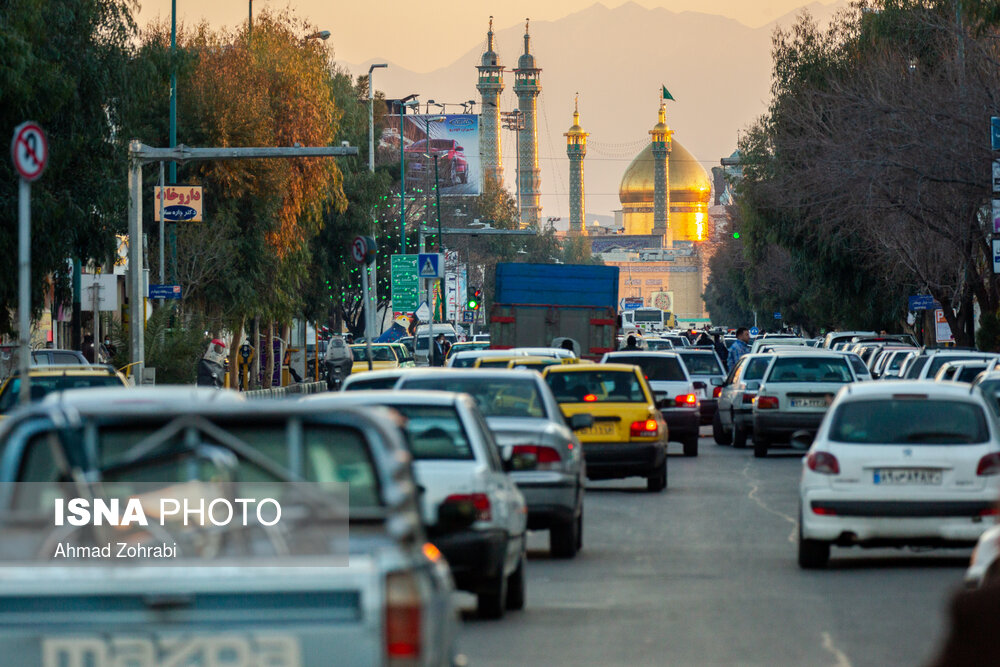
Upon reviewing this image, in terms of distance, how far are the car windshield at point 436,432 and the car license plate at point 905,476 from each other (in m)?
3.85

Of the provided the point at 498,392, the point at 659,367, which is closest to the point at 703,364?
the point at 659,367

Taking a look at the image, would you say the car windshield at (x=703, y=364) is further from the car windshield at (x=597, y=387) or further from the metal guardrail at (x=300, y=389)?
the metal guardrail at (x=300, y=389)

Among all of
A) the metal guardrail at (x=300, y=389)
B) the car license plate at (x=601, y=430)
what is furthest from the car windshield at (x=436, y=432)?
the metal guardrail at (x=300, y=389)

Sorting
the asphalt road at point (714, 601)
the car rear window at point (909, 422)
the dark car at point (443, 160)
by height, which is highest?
the dark car at point (443, 160)

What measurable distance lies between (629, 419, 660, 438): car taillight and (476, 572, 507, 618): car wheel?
9.66 metres

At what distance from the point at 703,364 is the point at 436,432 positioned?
85.3ft

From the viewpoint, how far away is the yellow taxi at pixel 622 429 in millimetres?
20484

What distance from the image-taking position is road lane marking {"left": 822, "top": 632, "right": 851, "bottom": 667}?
925 cm

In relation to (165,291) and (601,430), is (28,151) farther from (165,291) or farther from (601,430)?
(165,291)

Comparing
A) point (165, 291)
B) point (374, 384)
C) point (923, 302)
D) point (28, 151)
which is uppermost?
point (28, 151)

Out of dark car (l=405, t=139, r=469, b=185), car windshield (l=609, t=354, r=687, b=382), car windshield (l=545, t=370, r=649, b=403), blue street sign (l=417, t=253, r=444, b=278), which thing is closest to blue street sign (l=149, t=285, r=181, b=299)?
blue street sign (l=417, t=253, r=444, b=278)

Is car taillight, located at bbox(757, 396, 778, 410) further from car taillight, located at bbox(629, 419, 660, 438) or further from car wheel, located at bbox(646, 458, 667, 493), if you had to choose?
car taillight, located at bbox(629, 419, 660, 438)

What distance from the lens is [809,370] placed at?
27812 millimetres

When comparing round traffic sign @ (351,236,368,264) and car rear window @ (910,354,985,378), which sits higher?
round traffic sign @ (351,236,368,264)
